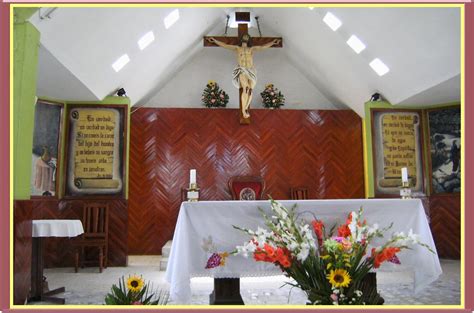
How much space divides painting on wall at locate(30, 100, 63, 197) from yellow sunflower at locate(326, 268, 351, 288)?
591cm

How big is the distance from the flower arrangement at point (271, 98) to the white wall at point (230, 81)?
0.20 meters

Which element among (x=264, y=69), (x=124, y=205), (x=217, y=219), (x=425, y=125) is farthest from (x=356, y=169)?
(x=217, y=219)

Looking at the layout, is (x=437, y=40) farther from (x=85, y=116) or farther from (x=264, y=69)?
(x=85, y=116)

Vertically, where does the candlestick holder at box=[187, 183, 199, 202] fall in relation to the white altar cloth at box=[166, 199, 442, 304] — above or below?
above

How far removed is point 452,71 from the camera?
5.71 m

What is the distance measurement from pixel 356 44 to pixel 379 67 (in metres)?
0.56

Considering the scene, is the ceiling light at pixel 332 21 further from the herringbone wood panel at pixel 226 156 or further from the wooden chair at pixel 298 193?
the wooden chair at pixel 298 193

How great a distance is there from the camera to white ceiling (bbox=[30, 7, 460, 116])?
5059 mm

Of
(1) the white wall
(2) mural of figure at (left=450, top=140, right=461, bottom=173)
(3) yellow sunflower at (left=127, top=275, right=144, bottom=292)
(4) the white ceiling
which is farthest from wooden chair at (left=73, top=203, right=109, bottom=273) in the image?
(2) mural of figure at (left=450, top=140, right=461, bottom=173)

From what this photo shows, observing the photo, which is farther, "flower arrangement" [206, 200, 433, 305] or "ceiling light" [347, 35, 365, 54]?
"ceiling light" [347, 35, 365, 54]

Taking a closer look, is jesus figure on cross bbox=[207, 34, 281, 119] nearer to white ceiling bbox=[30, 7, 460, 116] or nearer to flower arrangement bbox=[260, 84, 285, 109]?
white ceiling bbox=[30, 7, 460, 116]

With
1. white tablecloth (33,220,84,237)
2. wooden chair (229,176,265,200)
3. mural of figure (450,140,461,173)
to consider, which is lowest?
white tablecloth (33,220,84,237)

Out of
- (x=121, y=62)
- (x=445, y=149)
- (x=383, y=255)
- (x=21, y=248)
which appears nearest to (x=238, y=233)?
(x=383, y=255)

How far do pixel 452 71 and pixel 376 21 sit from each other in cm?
125
